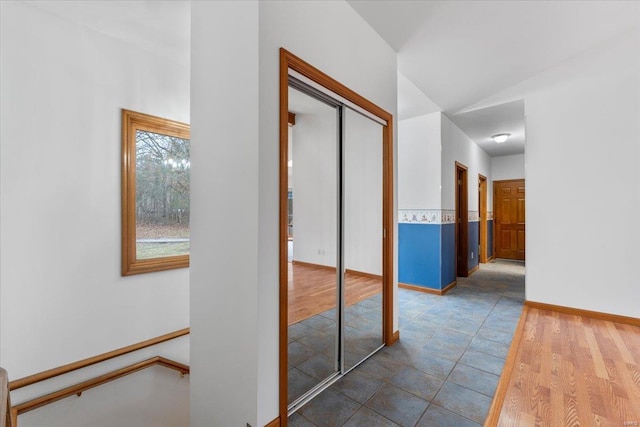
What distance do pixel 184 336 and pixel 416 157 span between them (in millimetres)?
3962

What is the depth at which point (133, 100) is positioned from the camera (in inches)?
105

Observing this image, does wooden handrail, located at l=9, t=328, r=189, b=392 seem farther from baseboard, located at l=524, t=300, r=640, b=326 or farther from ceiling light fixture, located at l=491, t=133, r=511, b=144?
ceiling light fixture, located at l=491, t=133, r=511, b=144

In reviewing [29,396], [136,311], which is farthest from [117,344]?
[29,396]

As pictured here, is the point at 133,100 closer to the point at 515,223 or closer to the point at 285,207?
the point at 285,207

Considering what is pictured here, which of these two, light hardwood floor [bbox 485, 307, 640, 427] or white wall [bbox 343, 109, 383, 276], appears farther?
white wall [bbox 343, 109, 383, 276]

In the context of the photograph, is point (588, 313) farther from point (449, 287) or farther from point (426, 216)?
point (426, 216)

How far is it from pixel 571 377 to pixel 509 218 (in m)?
5.94

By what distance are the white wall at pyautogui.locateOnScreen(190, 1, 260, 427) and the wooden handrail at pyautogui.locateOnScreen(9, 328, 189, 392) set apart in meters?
1.24

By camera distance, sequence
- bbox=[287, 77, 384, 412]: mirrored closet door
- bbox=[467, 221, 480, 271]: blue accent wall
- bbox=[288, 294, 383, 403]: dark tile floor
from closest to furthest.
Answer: bbox=[288, 294, 383, 403]: dark tile floor → bbox=[287, 77, 384, 412]: mirrored closet door → bbox=[467, 221, 480, 271]: blue accent wall

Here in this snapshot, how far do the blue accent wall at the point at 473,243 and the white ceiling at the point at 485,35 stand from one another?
2.88 meters

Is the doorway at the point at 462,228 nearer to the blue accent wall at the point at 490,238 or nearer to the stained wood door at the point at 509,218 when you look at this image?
the blue accent wall at the point at 490,238

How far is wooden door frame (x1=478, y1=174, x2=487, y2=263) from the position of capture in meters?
6.66

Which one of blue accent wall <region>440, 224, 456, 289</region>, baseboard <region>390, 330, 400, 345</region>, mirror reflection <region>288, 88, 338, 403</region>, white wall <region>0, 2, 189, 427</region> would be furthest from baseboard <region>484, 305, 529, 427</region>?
white wall <region>0, 2, 189, 427</region>

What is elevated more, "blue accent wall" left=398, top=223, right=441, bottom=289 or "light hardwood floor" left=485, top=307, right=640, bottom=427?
"blue accent wall" left=398, top=223, right=441, bottom=289
